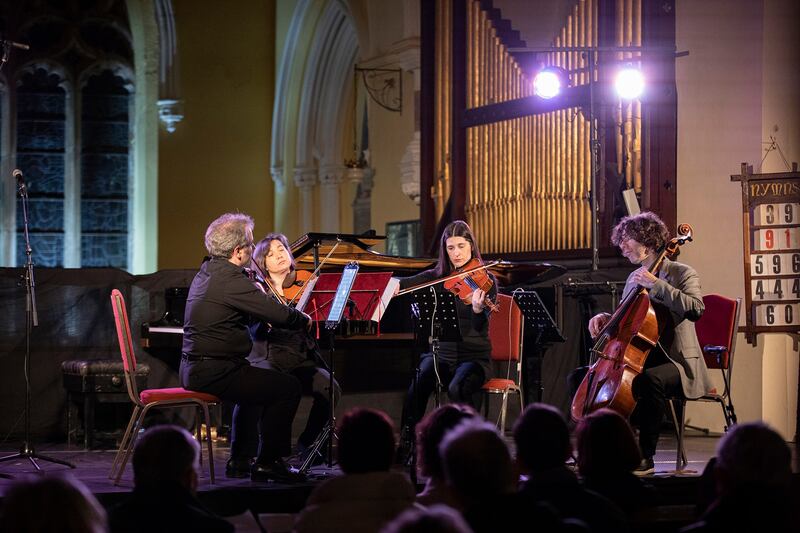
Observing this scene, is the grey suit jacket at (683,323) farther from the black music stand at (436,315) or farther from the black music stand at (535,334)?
the black music stand at (436,315)

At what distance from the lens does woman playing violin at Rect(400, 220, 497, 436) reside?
6.63 meters

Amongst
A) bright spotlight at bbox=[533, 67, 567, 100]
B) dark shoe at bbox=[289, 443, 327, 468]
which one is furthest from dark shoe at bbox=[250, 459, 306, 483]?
bright spotlight at bbox=[533, 67, 567, 100]

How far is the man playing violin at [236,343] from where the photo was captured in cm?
564

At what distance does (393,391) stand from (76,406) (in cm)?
230

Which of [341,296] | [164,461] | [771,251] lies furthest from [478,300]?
[164,461]

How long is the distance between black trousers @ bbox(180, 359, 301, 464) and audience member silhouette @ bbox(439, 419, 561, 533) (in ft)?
9.05

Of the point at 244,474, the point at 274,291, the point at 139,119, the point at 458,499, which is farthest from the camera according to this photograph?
the point at 139,119

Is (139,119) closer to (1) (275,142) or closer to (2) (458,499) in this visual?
(1) (275,142)

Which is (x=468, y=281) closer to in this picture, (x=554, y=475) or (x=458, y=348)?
(x=458, y=348)

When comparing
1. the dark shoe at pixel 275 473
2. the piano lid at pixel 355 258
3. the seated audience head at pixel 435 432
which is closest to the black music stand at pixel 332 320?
the dark shoe at pixel 275 473

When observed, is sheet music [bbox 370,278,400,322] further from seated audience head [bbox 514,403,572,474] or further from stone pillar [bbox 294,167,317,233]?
stone pillar [bbox 294,167,317,233]

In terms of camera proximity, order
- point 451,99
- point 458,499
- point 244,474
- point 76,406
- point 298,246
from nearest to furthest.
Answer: point 458,499 → point 244,474 → point 298,246 → point 76,406 → point 451,99

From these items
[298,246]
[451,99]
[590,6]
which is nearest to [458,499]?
[298,246]

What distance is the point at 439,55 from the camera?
10.5 meters
